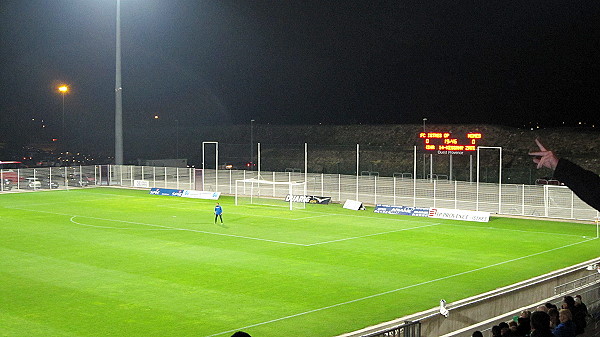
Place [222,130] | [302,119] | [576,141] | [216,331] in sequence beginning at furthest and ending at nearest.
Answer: [302,119] < [222,130] < [576,141] < [216,331]

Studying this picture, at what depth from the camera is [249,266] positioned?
2453 cm

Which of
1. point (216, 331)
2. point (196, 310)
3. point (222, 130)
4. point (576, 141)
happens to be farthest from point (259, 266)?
point (222, 130)

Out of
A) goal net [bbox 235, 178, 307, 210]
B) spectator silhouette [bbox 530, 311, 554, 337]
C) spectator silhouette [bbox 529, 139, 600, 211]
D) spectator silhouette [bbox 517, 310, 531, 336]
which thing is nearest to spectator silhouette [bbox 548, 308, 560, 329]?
spectator silhouette [bbox 517, 310, 531, 336]

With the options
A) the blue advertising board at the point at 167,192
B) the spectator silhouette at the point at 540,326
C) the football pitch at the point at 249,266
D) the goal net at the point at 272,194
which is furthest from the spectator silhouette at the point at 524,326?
the blue advertising board at the point at 167,192

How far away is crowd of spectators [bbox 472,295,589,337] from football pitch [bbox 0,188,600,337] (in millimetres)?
6205

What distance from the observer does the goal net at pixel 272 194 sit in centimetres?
4566

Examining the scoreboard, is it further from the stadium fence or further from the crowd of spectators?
the crowd of spectators

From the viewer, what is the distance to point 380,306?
18.9 meters

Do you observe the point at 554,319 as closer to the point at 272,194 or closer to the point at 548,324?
the point at 548,324

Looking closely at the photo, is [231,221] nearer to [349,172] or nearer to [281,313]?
[281,313]

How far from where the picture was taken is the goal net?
45656mm

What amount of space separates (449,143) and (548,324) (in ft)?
112

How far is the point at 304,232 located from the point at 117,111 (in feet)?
103

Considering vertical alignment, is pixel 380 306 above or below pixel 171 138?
below
